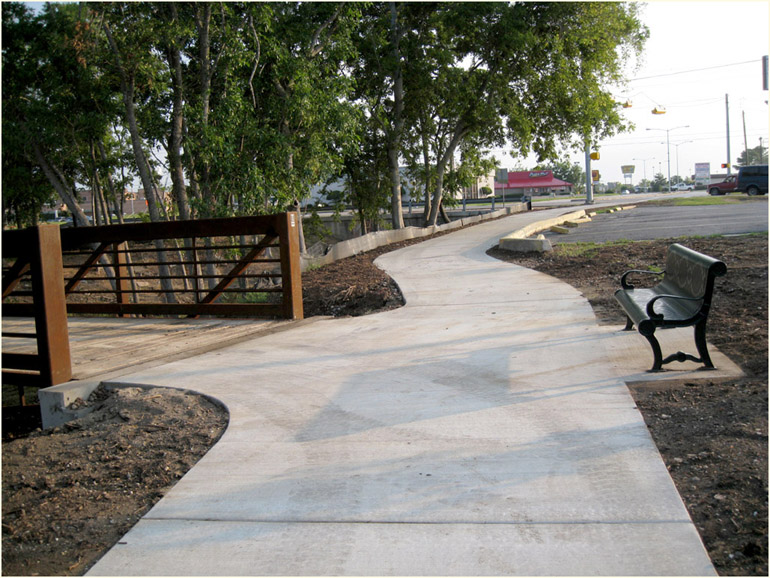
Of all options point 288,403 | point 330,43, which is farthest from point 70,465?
point 330,43

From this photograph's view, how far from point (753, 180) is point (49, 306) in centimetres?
4717

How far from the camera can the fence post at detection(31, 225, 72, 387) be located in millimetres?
6594

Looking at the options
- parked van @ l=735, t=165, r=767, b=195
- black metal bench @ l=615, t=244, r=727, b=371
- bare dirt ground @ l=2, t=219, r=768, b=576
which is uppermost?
parked van @ l=735, t=165, r=767, b=195

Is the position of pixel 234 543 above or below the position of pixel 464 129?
below

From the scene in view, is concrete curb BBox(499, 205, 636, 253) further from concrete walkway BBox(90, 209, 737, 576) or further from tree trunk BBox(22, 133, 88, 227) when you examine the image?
tree trunk BBox(22, 133, 88, 227)

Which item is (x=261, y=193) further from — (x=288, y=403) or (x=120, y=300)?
(x=288, y=403)

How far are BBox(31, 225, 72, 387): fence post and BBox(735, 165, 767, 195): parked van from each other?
45.1 metres

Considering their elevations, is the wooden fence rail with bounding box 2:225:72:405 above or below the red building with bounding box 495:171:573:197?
below

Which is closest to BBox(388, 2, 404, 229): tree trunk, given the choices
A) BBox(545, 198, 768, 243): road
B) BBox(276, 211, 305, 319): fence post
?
BBox(545, 198, 768, 243): road

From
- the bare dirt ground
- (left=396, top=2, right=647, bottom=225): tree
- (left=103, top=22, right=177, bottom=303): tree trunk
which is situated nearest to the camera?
the bare dirt ground

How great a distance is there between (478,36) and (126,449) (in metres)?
24.5

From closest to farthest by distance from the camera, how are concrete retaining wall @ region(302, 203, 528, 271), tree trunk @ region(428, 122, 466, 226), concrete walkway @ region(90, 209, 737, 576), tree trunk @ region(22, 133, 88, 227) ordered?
concrete walkway @ region(90, 209, 737, 576)
concrete retaining wall @ region(302, 203, 528, 271)
tree trunk @ region(22, 133, 88, 227)
tree trunk @ region(428, 122, 466, 226)

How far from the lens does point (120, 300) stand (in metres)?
11.1

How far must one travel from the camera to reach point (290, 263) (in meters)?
9.47
